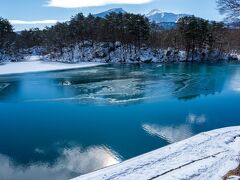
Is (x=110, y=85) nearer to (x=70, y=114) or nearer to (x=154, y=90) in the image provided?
(x=154, y=90)

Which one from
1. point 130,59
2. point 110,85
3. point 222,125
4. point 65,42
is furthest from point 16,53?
point 222,125

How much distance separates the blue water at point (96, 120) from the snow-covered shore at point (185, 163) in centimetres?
164

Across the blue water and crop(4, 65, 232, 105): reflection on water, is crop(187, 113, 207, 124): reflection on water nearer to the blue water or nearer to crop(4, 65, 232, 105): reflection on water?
the blue water

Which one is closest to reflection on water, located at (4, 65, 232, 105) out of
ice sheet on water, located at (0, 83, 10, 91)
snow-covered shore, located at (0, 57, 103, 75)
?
ice sheet on water, located at (0, 83, 10, 91)

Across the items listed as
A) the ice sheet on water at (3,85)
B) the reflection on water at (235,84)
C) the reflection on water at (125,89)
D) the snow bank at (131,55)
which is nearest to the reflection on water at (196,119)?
the reflection on water at (125,89)

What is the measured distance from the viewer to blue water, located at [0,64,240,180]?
579 inches

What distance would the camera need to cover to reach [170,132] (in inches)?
721

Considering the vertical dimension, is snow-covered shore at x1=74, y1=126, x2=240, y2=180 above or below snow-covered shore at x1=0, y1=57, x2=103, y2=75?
below

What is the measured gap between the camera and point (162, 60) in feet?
226

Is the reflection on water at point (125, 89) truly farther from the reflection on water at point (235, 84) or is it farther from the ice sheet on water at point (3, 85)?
the ice sheet on water at point (3, 85)

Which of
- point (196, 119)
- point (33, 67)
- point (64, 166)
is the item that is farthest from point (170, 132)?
point (33, 67)

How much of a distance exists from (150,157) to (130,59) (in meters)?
56.1

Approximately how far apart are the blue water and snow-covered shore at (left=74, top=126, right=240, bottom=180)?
1.64 metres

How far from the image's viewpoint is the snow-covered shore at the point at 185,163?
11.5 metres
